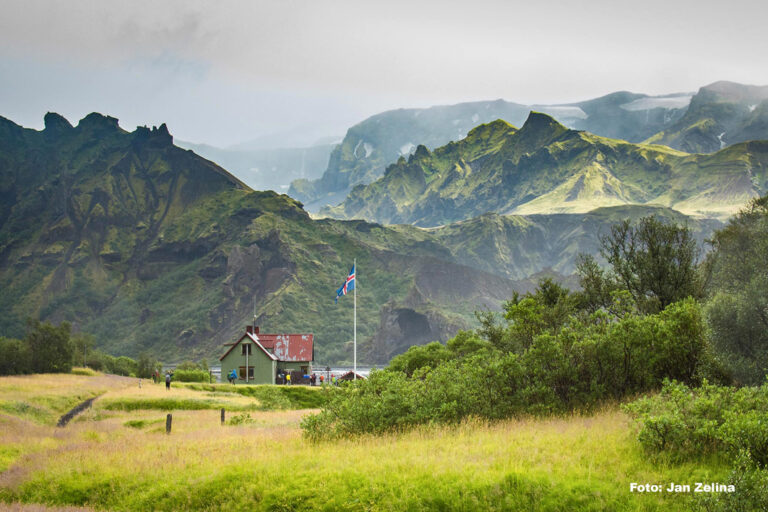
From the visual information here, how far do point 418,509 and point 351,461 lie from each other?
10.8 ft

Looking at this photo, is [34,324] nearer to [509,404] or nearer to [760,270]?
[509,404]

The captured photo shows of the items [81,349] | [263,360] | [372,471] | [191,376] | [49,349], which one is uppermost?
[49,349]

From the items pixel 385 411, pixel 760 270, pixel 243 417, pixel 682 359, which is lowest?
pixel 243 417

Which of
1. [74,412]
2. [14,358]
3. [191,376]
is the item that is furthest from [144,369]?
[74,412]

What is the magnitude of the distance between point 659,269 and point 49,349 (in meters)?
78.3

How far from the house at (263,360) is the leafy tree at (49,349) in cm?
2147

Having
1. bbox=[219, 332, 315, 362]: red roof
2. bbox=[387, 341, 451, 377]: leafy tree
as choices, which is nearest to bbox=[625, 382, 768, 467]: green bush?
bbox=[387, 341, 451, 377]: leafy tree

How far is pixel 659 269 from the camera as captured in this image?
39406mm

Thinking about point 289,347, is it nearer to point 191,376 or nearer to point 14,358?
point 191,376

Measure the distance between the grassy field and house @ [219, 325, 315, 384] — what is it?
6022 centimetres

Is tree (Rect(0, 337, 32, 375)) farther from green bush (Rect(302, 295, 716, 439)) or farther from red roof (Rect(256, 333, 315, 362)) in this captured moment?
green bush (Rect(302, 295, 716, 439))

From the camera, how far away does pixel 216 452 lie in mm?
21734

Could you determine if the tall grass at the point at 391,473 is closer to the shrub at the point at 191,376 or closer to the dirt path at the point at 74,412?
the dirt path at the point at 74,412

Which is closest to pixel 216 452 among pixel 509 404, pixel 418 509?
pixel 418 509
